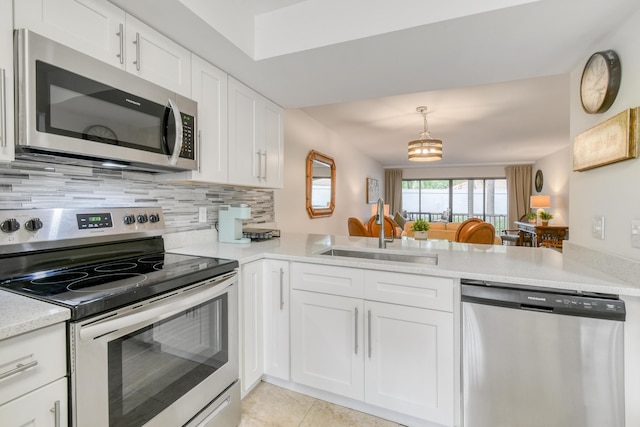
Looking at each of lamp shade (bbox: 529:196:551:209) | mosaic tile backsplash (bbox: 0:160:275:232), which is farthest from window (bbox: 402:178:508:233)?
mosaic tile backsplash (bbox: 0:160:275:232)

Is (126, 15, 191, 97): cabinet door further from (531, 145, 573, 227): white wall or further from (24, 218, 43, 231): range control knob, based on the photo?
(531, 145, 573, 227): white wall

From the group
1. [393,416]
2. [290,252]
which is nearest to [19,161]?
[290,252]

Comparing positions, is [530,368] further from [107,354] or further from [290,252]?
[107,354]

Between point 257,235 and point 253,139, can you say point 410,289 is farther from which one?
point 253,139

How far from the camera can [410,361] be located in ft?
5.06

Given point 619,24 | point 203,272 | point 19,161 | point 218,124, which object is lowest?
point 203,272

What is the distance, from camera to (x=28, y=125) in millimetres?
1023

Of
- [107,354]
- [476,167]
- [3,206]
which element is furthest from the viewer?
[476,167]

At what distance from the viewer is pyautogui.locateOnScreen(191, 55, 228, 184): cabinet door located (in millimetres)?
1783

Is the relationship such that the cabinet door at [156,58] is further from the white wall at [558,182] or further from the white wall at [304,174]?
the white wall at [558,182]

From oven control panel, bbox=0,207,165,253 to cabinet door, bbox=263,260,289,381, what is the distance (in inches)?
28.3

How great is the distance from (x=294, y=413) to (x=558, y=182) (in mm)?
6993

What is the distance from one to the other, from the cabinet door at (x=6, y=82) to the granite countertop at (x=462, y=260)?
0.98 m

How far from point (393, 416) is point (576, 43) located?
7.19 ft
